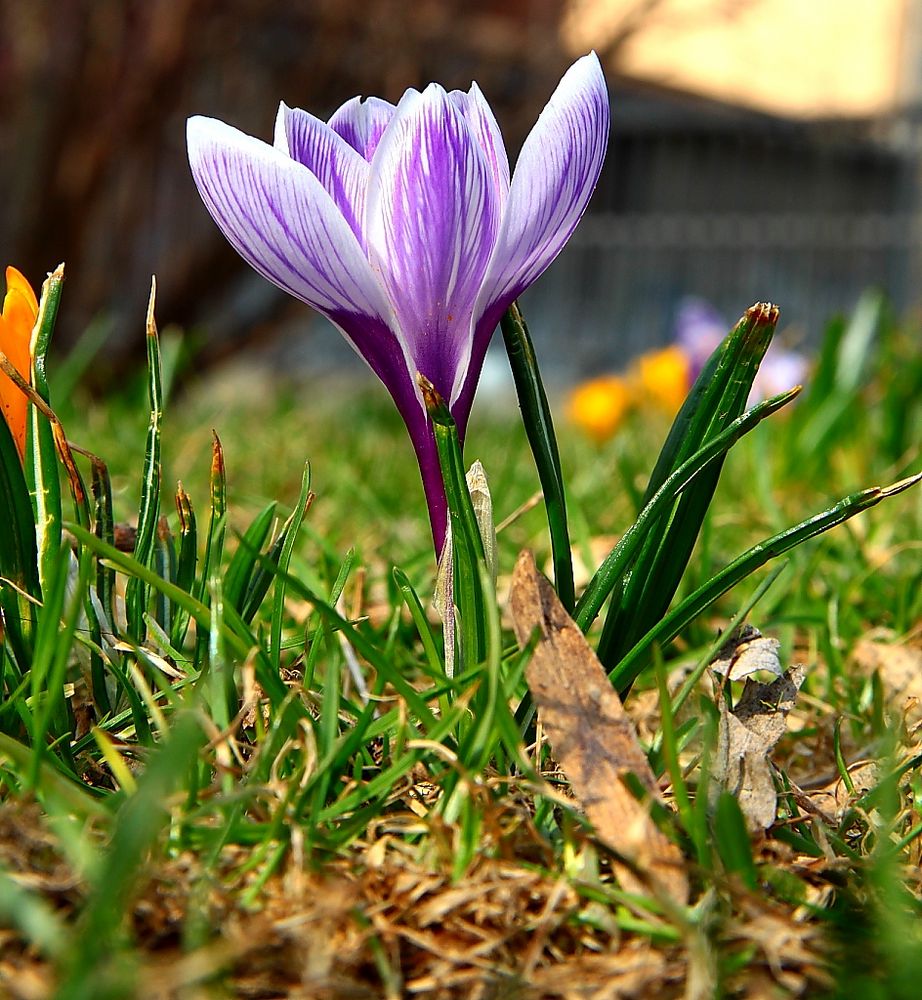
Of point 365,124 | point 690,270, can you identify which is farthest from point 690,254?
point 365,124

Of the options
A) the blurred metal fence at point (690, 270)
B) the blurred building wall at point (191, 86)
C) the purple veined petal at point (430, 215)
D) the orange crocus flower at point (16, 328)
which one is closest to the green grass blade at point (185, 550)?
the orange crocus flower at point (16, 328)

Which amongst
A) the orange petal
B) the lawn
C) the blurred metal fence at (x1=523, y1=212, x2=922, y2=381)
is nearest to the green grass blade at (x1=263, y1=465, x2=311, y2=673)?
the lawn

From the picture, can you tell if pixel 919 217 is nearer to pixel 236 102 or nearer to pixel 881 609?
pixel 236 102

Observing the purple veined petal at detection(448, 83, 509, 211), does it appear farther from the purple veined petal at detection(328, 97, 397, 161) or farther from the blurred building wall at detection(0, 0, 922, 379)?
the blurred building wall at detection(0, 0, 922, 379)

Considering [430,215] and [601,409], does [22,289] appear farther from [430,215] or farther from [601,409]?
[601,409]

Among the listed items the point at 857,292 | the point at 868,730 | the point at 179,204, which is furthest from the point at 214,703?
the point at 857,292

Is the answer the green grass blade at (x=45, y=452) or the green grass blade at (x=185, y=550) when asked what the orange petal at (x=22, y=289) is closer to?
the green grass blade at (x=45, y=452)
